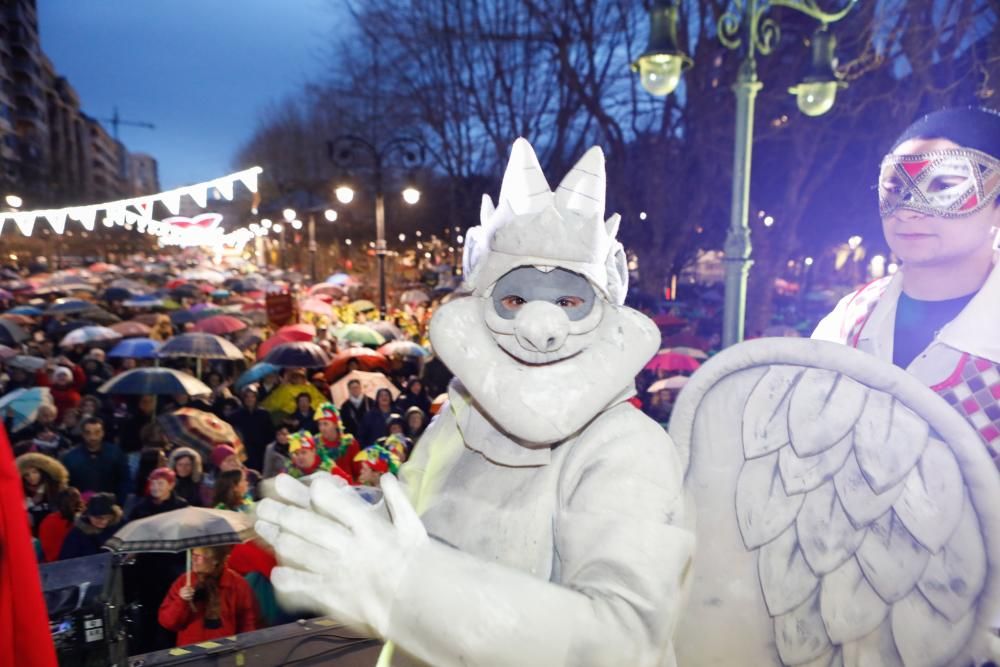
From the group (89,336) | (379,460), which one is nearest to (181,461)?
(379,460)

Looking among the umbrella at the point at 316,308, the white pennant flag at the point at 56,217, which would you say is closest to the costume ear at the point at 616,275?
the white pennant flag at the point at 56,217

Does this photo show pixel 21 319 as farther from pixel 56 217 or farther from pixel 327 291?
pixel 56 217

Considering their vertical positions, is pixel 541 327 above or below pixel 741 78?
below

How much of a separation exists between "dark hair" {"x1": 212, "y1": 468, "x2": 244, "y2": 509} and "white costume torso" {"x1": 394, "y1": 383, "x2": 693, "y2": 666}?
12.4 ft

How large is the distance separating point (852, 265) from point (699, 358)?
37.9 metres

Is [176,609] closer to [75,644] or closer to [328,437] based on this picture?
[75,644]

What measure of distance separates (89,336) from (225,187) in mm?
6862

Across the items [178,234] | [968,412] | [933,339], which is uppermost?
[178,234]

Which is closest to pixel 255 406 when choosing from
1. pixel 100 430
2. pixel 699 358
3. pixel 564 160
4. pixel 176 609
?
pixel 100 430

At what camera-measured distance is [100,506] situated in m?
4.81

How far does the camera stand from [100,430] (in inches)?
244

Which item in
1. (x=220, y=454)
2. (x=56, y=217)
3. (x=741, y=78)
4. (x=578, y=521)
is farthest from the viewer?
(x=220, y=454)

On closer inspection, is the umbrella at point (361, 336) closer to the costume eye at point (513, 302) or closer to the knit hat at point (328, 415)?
the knit hat at point (328, 415)

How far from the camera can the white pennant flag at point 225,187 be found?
6294 millimetres
